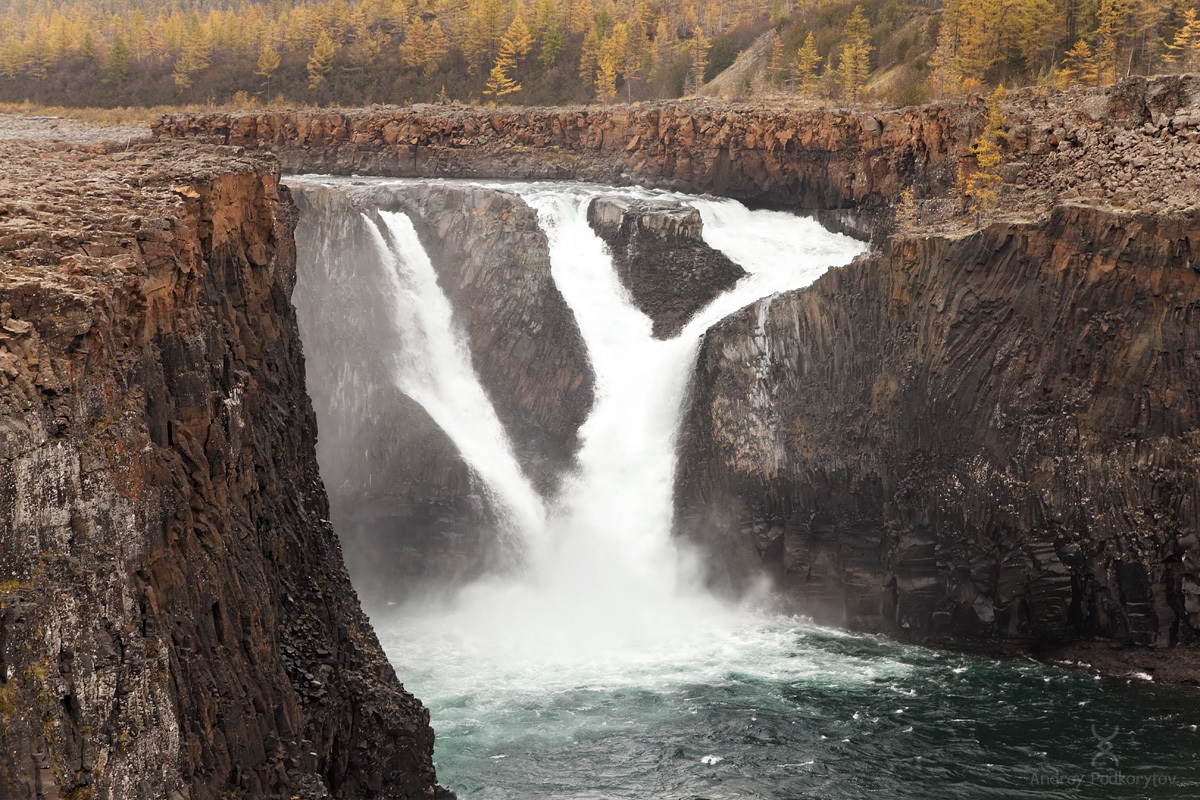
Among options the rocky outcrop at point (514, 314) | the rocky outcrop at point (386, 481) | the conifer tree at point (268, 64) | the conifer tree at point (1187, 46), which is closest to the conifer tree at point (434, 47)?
the conifer tree at point (268, 64)

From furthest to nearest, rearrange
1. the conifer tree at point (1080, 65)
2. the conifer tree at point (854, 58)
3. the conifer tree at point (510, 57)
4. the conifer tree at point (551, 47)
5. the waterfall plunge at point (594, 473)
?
1. the conifer tree at point (551, 47)
2. the conifer tree at point (510, 57)
3. the conifer tree at point (854, 58)
4. the conifer tree at point (1080, 65)
5. the waterfall plunge at point (594, 473)

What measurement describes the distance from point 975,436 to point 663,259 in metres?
14.9

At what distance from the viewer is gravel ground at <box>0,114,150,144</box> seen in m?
54.7

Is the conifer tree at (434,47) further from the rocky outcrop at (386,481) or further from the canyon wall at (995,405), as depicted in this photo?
the rocky outcrop at (386,481)

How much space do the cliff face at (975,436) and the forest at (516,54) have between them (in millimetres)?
23145

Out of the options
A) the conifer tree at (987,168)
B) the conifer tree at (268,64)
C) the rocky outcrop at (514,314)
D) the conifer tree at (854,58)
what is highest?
the conifer tree at (268,64)

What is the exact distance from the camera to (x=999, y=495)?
35.1 metres

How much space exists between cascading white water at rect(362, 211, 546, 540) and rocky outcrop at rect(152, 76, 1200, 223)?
28.8ft

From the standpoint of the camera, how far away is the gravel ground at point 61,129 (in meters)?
54.7

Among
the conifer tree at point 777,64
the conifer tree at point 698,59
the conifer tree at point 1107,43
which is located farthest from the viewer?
the conifer tree at point 698,59

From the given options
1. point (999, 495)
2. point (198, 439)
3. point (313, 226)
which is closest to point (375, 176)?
point (313, 226)

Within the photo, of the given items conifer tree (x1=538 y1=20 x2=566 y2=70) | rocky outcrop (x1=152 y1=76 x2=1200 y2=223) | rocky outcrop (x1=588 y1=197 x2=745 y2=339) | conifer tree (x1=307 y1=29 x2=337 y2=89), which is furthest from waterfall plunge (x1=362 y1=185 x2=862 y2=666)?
conifer tree (x1=307 y1=29 x2=337 y2=89)

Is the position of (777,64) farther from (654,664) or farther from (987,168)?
(654,664)

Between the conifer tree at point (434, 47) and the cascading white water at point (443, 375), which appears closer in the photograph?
the cascading white water at point (443, 375)
